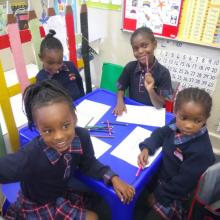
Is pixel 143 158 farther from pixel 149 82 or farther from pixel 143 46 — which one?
pixel 143 46

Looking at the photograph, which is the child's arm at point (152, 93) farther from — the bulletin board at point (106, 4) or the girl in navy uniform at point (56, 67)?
the bulletin board at point (106, 4)

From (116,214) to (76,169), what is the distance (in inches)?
9.7

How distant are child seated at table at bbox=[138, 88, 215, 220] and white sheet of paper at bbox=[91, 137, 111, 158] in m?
0.16

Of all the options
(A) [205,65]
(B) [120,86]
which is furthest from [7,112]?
(A) [205,65]

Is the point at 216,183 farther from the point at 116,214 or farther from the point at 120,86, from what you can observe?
the point at 120,86

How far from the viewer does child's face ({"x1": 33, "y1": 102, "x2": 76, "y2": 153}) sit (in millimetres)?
848

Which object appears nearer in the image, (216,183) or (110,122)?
(216,183)

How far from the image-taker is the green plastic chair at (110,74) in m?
1.87

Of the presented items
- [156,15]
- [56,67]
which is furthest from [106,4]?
[56,67]

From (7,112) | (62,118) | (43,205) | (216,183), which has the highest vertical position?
(62,118)

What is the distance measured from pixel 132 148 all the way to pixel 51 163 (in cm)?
37

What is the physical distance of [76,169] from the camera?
3.44 ft

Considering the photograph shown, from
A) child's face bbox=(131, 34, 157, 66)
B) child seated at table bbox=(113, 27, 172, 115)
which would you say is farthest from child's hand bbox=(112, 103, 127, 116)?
child's face bbox=(131, 34, 157, 66)

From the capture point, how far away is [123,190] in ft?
2.93
